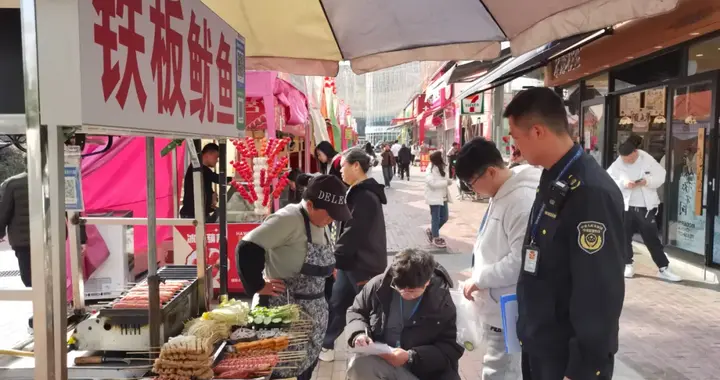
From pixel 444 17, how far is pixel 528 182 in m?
1.35

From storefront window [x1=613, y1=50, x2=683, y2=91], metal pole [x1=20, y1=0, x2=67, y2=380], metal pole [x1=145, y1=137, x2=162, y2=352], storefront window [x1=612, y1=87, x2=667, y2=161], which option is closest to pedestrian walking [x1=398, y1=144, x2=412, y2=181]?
storefront window [x1=612, y1=87, x2=667, y2=161]

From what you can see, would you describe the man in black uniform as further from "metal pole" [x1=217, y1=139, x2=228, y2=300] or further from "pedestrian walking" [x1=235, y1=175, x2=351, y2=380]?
"metal pole" [x1=217, y1=139, x2=228, y2=300]

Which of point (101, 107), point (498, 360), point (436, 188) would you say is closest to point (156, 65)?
point (101, 107)

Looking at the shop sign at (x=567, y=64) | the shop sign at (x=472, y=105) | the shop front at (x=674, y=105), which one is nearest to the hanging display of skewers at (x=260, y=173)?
the shop front at (x=674, y=105)

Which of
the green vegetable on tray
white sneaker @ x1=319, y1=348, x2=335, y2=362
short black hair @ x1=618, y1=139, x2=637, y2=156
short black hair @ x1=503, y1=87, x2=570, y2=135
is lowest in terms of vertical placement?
white sneaker @ x1=319, y1=348, x2=335, y2=362

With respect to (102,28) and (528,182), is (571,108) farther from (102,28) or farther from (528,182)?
(102,28)

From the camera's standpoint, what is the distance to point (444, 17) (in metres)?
3.76

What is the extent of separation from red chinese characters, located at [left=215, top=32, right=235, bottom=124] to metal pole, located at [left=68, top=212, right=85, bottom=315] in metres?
0.97

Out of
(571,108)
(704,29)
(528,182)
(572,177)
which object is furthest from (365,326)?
(571,108)

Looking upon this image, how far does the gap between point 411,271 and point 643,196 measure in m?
5.56

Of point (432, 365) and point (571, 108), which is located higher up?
point (571, 108)

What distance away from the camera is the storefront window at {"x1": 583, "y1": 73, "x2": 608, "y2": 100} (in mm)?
10398

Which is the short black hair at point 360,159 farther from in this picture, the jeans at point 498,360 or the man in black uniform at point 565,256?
the man in black uniform at point 565,256

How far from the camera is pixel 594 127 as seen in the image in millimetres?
10906
